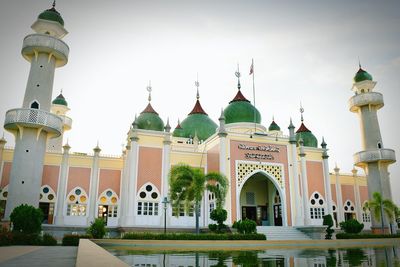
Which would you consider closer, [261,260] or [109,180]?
[261,260]

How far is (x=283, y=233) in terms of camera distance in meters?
23.4

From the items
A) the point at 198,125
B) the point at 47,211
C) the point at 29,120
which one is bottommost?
the point at 47,211

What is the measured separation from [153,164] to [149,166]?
1.12ft

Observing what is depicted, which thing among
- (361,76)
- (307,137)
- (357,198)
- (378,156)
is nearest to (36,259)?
(378,156)

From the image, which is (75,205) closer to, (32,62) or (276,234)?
(32,62)

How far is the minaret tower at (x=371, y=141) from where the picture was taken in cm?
2830

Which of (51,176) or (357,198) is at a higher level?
(51,176)

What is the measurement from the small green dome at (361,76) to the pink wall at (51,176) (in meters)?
27.5

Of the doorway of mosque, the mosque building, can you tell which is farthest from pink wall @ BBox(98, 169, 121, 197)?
the doorway of mosque

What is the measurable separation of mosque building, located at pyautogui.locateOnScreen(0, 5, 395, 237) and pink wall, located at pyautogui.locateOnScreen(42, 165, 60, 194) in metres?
0.07

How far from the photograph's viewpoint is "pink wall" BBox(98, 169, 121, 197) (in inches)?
1069

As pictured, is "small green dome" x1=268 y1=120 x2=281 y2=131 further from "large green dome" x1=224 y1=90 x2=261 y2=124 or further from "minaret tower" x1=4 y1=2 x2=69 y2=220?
"minaret tower" x1=4 y1=2 x2=69 y2=220

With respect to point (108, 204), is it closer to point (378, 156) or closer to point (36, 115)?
point (36, 115)

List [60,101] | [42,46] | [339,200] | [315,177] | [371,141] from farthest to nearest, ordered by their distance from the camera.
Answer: [339,200]
[60,101]
[371,141]
[315,177]
[42,46]
